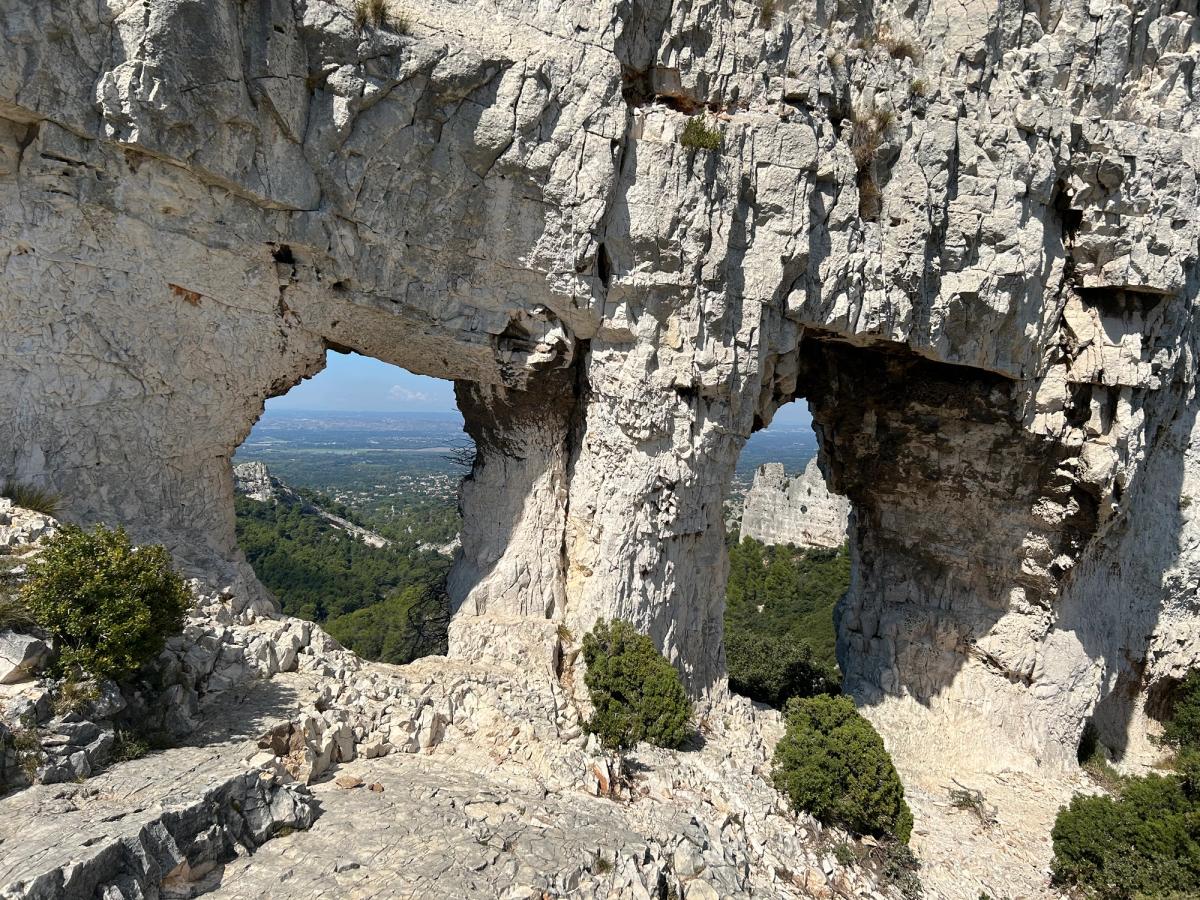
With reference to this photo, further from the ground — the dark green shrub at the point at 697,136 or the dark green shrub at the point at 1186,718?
the dark green shrub at the point at 697,136

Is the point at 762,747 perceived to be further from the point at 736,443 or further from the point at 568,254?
the point at 568,254

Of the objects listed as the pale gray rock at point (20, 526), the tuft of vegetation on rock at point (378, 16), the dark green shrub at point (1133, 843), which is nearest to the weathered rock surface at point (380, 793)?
the dark green shrub at point (1133, 843)

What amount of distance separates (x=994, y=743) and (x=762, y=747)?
7787 mm

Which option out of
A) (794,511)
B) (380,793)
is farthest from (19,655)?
(794,511)

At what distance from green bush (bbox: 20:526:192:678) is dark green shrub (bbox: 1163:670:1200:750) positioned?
2468cm

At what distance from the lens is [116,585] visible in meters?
7.75

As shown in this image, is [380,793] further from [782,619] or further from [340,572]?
[782,619]

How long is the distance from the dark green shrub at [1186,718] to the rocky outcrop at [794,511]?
29838 mm

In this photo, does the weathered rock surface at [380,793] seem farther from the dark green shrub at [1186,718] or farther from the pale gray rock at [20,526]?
the dark green shrub at [1186,718]

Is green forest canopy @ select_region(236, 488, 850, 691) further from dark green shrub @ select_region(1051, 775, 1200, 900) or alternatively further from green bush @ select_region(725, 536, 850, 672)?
dark green shrub @ select_region(1051, 775, 1200, 900)

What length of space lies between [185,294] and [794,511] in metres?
A: 46.9

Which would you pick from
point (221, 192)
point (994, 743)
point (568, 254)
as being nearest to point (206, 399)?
point (221, 192)

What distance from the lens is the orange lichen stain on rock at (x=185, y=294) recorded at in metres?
10.8

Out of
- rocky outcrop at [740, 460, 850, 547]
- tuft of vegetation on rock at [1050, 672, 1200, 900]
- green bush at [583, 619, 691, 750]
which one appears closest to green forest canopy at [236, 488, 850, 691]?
rocky outcrop at [740, 460, 850, 547]
